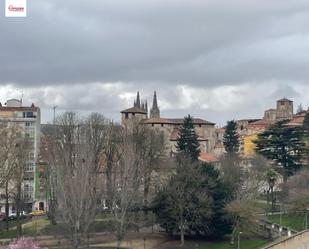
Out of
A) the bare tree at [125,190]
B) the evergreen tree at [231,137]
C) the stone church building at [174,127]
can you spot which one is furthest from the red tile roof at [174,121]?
the bare tree at [125,190]

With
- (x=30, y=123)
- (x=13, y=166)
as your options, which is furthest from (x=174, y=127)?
(x=13, y=166)

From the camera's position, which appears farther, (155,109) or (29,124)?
(155,109)

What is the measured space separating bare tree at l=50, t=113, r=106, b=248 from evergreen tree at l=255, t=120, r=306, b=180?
21.0m

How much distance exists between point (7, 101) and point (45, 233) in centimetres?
4186

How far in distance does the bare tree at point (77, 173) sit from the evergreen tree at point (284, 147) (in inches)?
825

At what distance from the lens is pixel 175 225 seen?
50.3m

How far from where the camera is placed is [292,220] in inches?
2108

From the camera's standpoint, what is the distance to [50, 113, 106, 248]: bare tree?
149 feet

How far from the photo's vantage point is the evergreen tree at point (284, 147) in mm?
68062

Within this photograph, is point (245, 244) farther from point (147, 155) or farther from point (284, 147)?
point (284, 147)

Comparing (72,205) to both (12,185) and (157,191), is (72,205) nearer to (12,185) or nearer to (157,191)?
(157,191)

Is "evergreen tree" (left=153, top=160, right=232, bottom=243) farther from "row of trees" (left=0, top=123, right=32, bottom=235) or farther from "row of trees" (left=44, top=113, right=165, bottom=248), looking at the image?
"row of trees" (left=0, top=123, right=32, bottom=235)

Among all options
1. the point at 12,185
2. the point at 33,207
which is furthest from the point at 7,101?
the point at 12,185

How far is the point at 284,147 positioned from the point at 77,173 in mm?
30501
